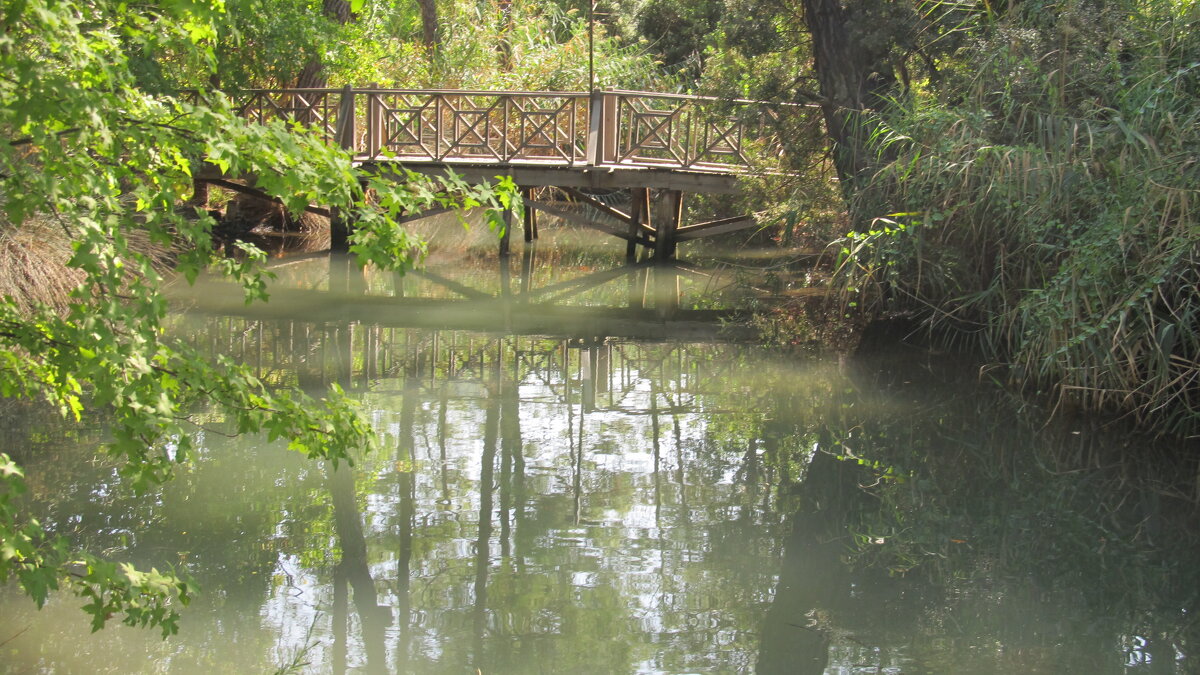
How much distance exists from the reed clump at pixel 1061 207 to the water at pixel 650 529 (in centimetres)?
48

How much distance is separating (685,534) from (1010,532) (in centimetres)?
165

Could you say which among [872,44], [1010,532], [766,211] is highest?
[872,44]

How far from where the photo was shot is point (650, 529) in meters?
5.83

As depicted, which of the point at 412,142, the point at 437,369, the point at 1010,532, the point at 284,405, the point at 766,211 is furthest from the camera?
the point at 412,142

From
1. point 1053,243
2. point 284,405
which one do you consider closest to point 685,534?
point 284,405

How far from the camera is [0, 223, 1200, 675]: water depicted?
4.56 metres

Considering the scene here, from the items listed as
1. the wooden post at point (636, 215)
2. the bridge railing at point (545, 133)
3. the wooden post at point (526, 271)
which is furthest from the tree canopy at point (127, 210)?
the wooden post at point (636, 215)

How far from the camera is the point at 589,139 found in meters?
13.8

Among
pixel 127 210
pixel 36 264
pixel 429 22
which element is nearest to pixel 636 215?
pixel 429 22

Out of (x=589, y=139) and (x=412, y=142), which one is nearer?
(x=589, y=139)

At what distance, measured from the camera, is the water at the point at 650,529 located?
4559 mm

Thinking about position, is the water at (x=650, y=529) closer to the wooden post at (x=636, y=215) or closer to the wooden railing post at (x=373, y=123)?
the wooden railing post at (x=373, y=123)

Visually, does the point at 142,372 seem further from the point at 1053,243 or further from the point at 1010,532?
the point at 1053,243

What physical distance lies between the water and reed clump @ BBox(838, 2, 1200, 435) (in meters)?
0.48
